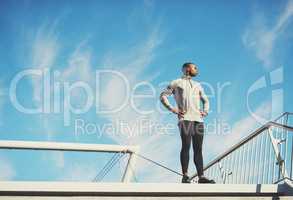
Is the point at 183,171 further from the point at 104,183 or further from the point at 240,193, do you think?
the point at 104,183

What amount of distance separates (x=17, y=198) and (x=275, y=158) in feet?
9.27

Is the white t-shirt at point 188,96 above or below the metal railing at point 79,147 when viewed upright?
above

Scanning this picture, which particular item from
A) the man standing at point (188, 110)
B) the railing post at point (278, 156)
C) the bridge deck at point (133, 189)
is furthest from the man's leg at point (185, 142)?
the railing post at point (278, 156)

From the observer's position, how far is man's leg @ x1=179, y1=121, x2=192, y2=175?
4.68m

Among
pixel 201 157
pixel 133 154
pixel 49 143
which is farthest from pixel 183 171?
pixel 49 143

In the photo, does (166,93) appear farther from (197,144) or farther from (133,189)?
(133,189)

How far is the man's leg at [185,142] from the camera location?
184 inches

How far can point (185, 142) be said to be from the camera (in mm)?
4723

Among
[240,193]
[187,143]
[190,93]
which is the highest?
[190,93]

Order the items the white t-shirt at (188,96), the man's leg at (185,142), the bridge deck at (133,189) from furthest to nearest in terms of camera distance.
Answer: the white t-shirt at (188,96) < the man's leg at (185,142) < the bridge deck at (133,189)

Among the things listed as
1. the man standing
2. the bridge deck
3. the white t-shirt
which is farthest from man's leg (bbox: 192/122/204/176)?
the bridge deck

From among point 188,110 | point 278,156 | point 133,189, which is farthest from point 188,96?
point 133,189

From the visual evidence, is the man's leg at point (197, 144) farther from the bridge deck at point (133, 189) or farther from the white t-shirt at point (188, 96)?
the bridge deck at point (133, 189)

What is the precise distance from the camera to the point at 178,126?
4871 mm
